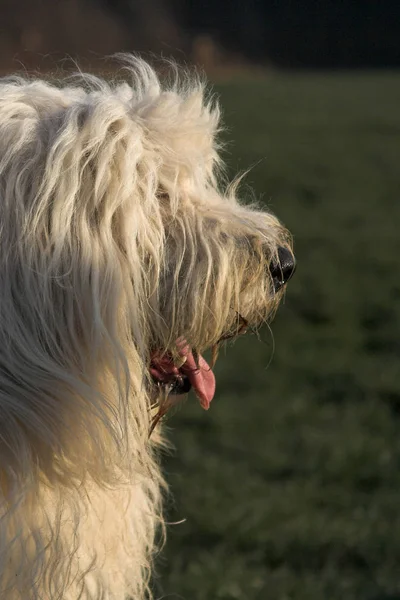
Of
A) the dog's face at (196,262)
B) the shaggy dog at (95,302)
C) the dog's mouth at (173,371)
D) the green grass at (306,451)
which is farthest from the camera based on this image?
the green grass at (306,451)

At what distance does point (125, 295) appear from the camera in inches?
98.4

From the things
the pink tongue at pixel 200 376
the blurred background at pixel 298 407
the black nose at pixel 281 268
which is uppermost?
the black nose at pixel 281 268

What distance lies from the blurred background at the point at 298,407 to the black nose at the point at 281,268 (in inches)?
31.0

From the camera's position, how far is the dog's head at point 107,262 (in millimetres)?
2395

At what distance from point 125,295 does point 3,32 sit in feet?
15.5

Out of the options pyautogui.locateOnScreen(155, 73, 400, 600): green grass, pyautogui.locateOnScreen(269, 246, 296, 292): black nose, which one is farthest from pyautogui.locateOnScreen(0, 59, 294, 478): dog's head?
pyautogui.locateOnScreen(155, 73, 400, 600): green grass

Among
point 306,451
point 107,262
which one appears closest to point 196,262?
point 107,262

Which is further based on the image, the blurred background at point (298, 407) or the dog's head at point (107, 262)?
the blurred background at point (298, 407)

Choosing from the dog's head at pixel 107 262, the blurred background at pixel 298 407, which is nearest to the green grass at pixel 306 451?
the blurred background at pixel 298 407

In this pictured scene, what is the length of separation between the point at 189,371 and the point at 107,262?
21.4 inches

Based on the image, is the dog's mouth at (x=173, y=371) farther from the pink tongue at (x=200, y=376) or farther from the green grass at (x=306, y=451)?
the green grass at (x=306, y=451)

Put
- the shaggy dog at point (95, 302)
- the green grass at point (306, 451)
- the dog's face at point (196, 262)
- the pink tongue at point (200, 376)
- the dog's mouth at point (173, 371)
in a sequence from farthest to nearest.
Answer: the green grass at point (306, 451), the pink tongue at point (200, 376), the dog's mouth at point (173, 371), the dog's face at point (196, 262), the shaggy dog at point (95, 302)

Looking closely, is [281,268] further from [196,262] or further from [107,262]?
[107,262]

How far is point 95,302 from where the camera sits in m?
2.44
